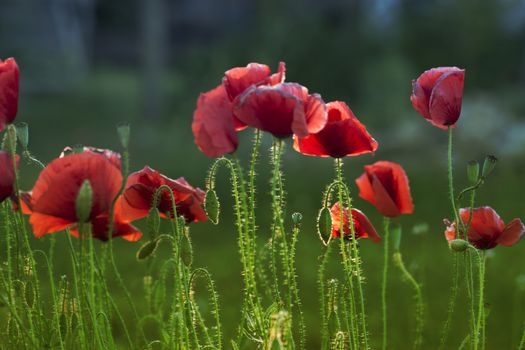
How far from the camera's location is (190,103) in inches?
373

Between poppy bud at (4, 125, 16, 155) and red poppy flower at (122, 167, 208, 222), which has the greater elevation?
poppy bud at (4, 125, 16, 155)

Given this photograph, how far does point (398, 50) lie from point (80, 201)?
29.3 feet

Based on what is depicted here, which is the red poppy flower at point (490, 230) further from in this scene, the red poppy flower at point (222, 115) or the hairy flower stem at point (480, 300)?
the red poppy flower at point (222, 115)

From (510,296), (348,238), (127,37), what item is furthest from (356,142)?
(127,37)

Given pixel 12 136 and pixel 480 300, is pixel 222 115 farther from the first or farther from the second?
pixel 480 300

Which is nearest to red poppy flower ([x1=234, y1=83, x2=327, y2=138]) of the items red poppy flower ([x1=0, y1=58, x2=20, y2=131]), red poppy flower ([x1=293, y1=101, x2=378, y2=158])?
red poppy flower ([x1=293, y1=101, x2=378, y2=158])

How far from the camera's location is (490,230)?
61.5 inches

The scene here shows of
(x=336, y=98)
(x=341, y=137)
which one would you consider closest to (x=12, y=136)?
(x=341, y=137)

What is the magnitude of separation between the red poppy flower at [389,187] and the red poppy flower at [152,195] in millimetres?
289

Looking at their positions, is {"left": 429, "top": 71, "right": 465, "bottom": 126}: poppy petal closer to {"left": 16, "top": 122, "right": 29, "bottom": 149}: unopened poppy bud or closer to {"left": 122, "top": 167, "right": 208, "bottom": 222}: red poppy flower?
{"left": 122, "top": 167, "right": 208, "bottom": 222}: red poppy flower

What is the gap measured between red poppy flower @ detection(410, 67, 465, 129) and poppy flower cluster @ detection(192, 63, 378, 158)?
12cm

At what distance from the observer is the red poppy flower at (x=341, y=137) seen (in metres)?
1.43

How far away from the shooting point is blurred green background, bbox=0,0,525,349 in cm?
361

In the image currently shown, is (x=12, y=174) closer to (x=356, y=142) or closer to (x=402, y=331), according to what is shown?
(x=356, y=142)
